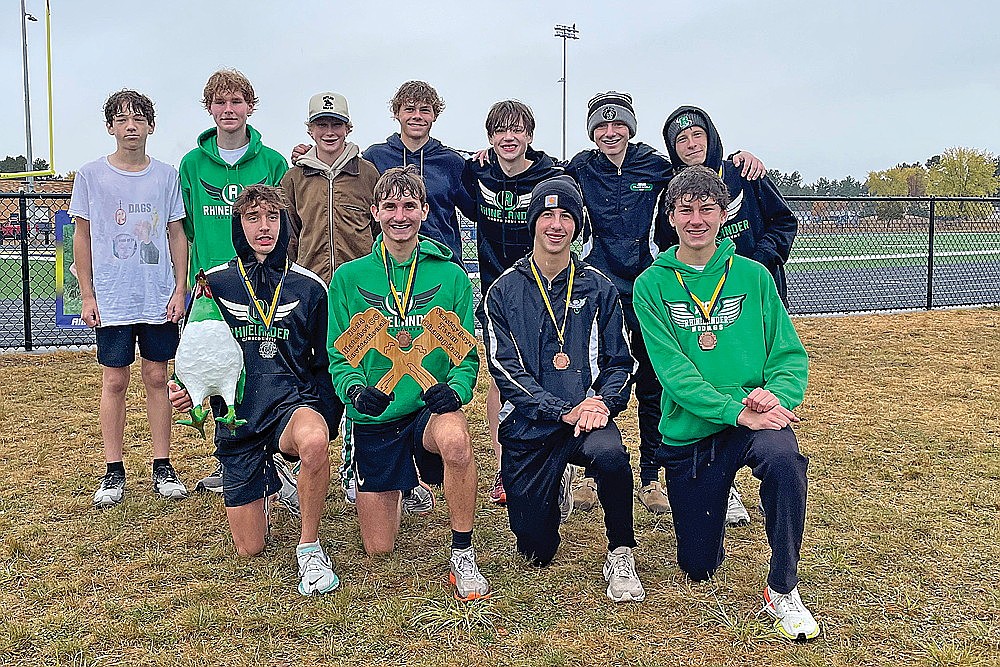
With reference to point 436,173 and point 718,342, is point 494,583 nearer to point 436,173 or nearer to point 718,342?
point 718,342

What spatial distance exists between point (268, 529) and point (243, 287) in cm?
128

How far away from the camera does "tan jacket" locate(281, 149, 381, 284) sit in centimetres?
495

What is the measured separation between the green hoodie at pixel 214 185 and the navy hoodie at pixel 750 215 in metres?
2.22

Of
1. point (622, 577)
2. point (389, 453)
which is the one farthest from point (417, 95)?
point (622, 577)

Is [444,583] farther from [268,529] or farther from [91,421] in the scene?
[91,421]

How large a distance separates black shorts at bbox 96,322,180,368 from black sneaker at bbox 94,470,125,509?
637mm

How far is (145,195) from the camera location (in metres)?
5.02

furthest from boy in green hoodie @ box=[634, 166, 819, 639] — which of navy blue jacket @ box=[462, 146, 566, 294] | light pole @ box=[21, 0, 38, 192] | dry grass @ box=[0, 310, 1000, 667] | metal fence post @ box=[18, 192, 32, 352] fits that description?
light pole @ box=[21, 0, 38, 192]

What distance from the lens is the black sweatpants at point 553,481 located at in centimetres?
385

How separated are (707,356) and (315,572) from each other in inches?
74.6

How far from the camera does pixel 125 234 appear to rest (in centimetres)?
503

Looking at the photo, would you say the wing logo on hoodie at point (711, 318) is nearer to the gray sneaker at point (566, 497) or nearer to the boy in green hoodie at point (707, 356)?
the boy in green hoodie at point (707, 356)

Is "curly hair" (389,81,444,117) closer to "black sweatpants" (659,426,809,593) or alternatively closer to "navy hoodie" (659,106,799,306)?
"navy hoodie" (659,106,799,306)

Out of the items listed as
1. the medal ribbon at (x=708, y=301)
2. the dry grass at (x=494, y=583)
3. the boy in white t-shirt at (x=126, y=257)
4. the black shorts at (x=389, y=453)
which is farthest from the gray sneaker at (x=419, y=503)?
the medal ribbon at (x=708, y=301)
